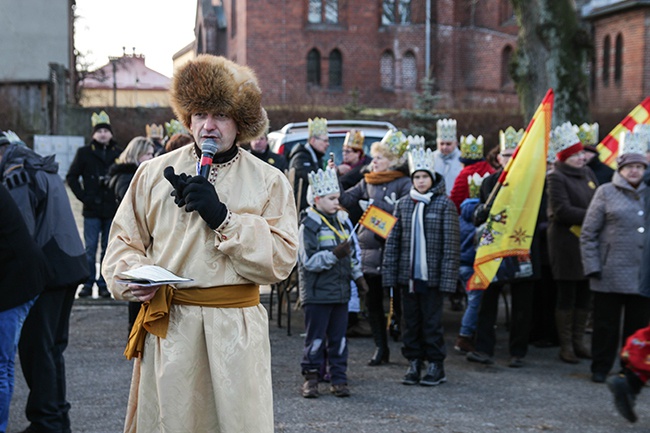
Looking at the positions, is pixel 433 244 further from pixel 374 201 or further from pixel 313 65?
pixel 313 65

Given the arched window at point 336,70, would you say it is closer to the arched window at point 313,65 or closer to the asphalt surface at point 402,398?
the arched window at point 313,65

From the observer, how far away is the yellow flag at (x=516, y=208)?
30.6 ft

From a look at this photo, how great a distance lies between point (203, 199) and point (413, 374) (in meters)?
4.97

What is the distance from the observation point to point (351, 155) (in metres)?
12.2

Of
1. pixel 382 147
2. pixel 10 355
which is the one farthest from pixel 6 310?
pixel 382 147

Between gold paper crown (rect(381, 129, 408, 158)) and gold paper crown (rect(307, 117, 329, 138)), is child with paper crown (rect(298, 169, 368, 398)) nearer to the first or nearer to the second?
gold paper crown (rect(381, 129, 408, 158))

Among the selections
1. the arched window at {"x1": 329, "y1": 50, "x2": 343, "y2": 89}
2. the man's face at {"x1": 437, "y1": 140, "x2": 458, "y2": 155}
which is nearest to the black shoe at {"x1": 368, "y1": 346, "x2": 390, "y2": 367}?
the man's face at {"x1": 437, "y1": 140, "x2": 458, "y2": 155}

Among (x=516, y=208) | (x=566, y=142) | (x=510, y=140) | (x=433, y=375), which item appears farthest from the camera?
(x=510, y=140)

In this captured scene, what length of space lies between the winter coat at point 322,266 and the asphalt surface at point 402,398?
0.84m

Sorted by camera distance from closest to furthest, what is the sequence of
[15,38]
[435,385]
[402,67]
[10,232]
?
[10,232] → [435,385] → [15,38] → [402,67]

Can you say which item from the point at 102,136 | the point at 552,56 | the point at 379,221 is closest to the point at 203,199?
the point at 379,221

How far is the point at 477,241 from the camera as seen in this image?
991 cm

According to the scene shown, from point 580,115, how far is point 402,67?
28.5 meters

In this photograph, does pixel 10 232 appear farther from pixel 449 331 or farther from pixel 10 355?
pixel 449 331
